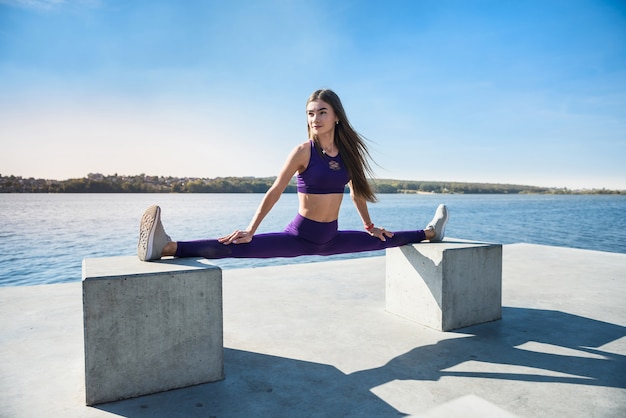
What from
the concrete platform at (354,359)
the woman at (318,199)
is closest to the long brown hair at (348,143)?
the woman at (318,199)

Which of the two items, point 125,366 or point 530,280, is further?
point 530,280

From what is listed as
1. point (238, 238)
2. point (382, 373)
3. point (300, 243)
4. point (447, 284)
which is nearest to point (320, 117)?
point (300, 243)

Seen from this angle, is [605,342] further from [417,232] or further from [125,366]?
[125,366]

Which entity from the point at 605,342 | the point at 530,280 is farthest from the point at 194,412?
the point at 530,280

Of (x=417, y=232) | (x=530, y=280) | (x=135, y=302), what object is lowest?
(x=530, y=280)

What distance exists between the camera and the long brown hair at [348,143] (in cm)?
316

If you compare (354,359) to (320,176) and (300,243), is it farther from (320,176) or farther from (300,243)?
(320,176)

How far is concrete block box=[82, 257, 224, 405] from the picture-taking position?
2.04m

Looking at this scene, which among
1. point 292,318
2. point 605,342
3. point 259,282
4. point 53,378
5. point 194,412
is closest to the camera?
point 194,412

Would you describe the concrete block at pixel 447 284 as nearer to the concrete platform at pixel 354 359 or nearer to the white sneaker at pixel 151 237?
the concrete platform at pixel 354 359

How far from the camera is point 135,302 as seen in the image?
212cm

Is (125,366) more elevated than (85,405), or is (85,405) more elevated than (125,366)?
(125,366)

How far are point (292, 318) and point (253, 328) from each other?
0.37 metres

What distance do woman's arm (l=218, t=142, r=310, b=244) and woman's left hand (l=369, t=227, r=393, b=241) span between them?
813mm
